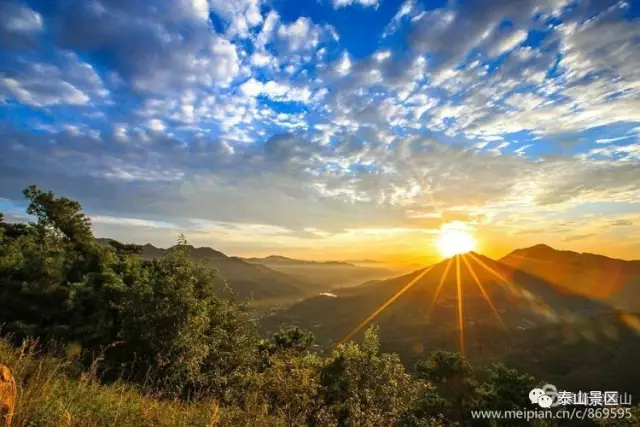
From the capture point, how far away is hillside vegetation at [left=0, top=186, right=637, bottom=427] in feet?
26.9

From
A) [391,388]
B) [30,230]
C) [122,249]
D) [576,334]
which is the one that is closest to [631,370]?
[576,334]

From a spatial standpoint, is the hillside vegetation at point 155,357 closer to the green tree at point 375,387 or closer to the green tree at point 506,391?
the green tree at point 375,387

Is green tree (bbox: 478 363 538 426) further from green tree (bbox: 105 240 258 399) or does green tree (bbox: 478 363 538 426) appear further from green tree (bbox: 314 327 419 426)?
green tree (bbox: 105 240 258 399)

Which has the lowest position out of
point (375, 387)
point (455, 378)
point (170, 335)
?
point (455, 378)

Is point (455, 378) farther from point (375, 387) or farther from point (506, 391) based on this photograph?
point (375, 387)

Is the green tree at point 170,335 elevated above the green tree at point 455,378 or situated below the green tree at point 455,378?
above

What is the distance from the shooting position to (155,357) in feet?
55.9

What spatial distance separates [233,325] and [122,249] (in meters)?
20.5

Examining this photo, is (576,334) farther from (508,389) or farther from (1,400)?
(1,400)

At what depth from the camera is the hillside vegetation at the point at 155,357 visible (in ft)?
26.9

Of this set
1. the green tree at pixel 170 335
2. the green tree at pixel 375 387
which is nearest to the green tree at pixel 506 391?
the green tree at pixel 375 387

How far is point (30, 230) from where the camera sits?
34562 millimetres

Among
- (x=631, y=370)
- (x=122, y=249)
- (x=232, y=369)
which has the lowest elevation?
(x=631, y=370)

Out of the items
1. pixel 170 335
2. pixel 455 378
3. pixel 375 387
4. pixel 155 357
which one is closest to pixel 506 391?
pixel 455 378
